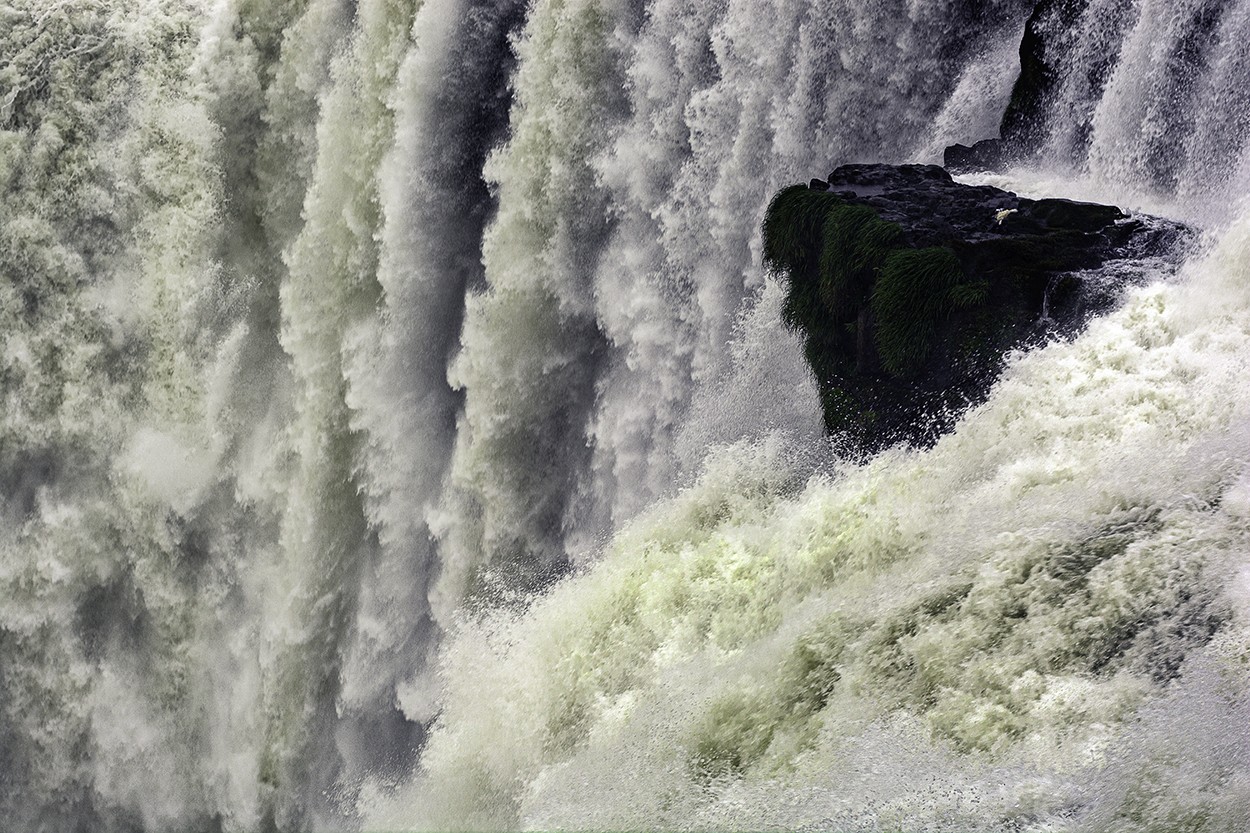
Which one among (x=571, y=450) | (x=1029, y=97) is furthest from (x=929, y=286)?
(x=571, y=450)

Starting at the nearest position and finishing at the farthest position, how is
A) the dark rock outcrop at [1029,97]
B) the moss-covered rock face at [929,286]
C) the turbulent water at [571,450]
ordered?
the turbulent water at [571,450] → the moss-covered rock face at [929,286] → the dark rock outcrop at [1029,97]

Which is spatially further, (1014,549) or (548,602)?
(548,602)

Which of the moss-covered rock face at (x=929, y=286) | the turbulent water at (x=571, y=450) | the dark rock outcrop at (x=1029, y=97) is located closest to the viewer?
the turbulent water at (x=571, y=450)

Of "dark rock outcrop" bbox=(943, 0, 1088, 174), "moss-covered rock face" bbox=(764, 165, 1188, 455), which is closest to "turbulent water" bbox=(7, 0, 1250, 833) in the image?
"dark rock outcrop" bbox=(943, 0, 1088, 174)

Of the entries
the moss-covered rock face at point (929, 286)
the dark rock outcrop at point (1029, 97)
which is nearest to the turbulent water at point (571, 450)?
the dark rock outcrop at point (1029, 97)

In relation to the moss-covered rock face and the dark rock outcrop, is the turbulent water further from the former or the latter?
the moss-covered rock face

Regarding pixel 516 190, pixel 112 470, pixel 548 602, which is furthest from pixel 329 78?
pixel 548 602

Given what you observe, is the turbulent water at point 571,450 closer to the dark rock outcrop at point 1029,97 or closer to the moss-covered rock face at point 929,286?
the dark rock outcrop at point 1029,97

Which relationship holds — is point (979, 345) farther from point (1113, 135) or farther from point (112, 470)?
point (112, 470)
